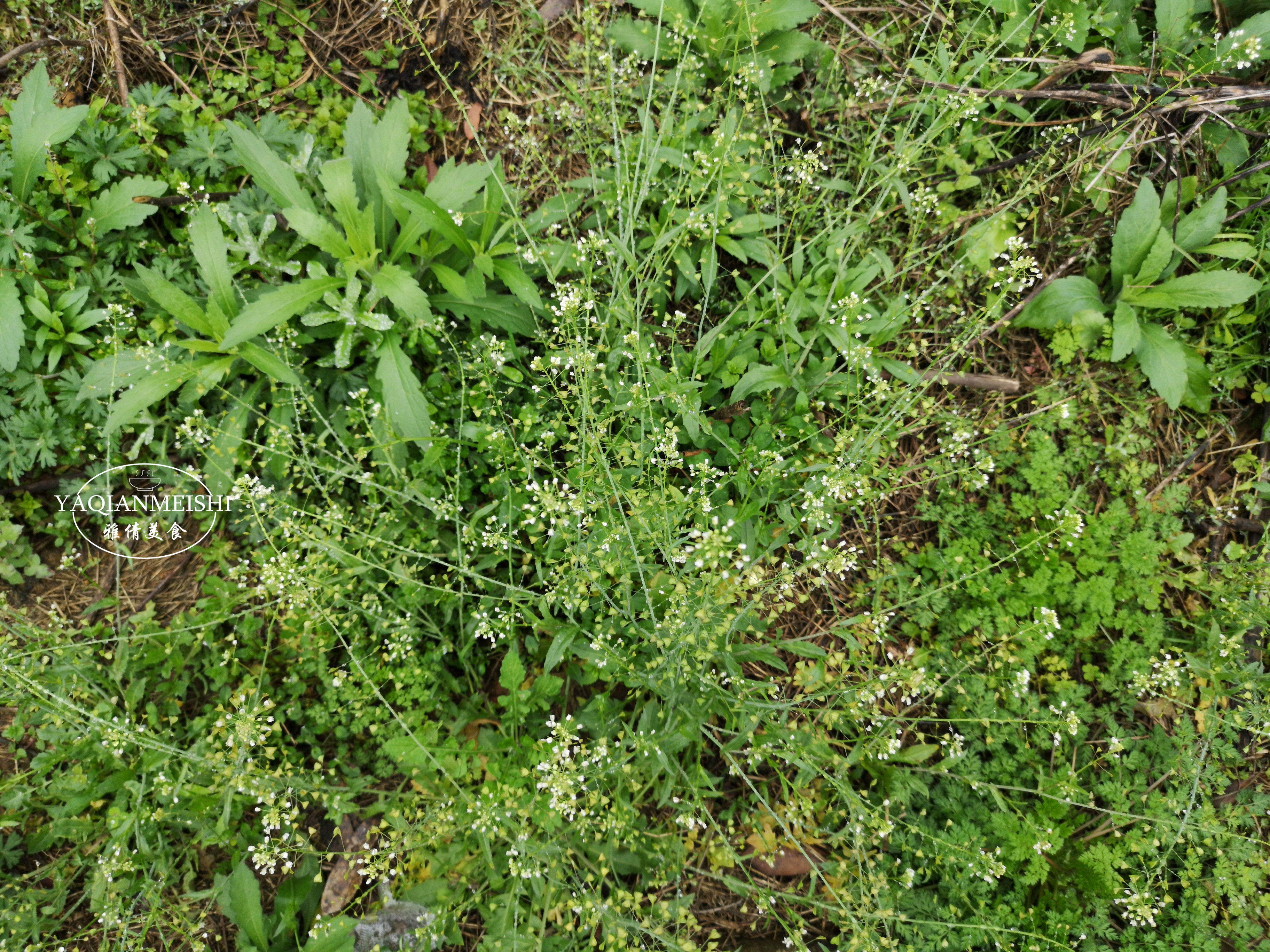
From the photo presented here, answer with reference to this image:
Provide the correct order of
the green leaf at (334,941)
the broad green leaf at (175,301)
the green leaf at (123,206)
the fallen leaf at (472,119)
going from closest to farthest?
the green leaf at (334,941) < the broad green leaf at (175,301) < the green leaf at (123,206) < the fallen leaf at (472,119)

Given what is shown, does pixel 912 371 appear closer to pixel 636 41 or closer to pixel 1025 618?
pixel 1025 618

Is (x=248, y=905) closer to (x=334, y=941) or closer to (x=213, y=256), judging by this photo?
(x=334, y=941)

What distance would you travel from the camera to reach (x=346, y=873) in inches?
129

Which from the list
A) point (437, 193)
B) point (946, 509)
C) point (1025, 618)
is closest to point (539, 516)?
point (437, 193)

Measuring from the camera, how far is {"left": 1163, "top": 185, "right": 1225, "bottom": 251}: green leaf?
11.5ft

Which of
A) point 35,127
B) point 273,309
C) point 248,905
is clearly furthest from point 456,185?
point 248,905

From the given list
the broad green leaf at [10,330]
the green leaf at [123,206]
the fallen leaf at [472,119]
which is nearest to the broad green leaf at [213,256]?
the green leaf at [123,206]

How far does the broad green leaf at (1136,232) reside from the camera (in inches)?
137

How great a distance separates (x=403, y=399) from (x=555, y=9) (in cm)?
239

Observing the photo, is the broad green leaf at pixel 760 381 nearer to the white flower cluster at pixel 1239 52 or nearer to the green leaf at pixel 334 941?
the white flower cluster at pixel 1239 52

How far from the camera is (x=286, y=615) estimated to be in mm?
3346

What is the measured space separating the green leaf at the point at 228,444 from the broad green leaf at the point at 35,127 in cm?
136

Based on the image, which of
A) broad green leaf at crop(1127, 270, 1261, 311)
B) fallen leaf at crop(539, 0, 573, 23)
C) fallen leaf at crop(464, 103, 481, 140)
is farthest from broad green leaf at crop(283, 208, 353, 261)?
broad green leaf at crop(1127, 270, 1261, 311)

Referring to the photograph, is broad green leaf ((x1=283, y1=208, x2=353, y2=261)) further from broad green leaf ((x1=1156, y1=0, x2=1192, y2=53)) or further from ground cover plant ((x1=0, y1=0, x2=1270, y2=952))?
broad green leaf ((x1=1156, y1=0, x2=1192, y2=53))
